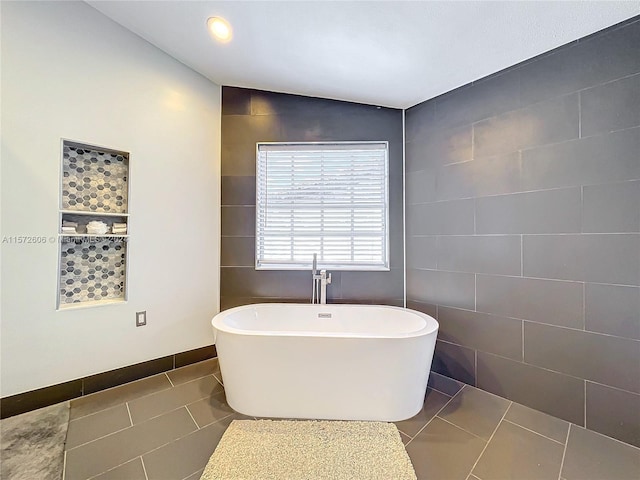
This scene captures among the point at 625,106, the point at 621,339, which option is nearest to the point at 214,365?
the point at 621,339

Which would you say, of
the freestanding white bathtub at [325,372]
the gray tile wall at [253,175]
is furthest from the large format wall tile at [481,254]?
the freestanding white bathtub at [325,372]

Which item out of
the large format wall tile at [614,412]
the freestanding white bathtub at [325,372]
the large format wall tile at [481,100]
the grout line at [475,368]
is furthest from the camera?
the grout line at [475,368]

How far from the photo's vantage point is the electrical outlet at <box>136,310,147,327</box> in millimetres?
2119

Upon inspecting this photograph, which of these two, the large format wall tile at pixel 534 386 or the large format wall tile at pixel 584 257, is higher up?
the large format wall tile at pixel 584 257

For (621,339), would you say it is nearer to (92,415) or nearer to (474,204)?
(474,204)

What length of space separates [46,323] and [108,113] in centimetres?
152

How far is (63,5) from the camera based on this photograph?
1792 millimetres

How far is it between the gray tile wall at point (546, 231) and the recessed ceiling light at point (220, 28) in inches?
69.2

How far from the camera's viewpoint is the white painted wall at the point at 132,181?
1637 mm

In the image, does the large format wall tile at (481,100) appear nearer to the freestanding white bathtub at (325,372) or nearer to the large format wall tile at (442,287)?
the large format wall tile at (442,287)

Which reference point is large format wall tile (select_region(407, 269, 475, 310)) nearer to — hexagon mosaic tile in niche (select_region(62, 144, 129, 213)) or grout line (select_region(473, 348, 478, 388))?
grout line (select_region(473, 348, 478, 388))

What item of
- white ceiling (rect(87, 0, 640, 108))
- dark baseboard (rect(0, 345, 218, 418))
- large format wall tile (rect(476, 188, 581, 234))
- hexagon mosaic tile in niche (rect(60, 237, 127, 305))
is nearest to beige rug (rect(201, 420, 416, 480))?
dark baseboard (rect(0, 345, 218, 418))

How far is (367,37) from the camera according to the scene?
1.76 meters

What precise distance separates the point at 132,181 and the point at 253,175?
989mm
